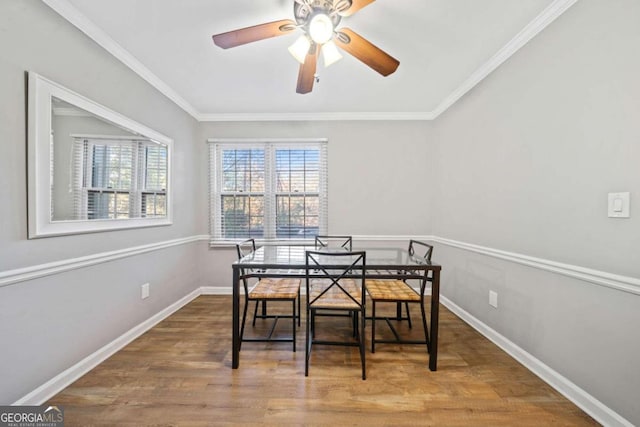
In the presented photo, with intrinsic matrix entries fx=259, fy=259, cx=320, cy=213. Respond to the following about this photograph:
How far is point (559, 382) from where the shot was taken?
5.40ft

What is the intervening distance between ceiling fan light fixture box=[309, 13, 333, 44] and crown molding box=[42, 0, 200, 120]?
1582mm

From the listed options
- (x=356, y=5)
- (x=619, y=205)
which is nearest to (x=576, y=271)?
(x=619, y=205)

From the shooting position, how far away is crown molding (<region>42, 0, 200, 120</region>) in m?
1.63

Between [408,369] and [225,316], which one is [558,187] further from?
[225,316]

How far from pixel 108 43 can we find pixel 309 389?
2.90 m

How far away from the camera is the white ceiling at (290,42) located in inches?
65.1

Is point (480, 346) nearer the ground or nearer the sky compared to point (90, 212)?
nearer the ground

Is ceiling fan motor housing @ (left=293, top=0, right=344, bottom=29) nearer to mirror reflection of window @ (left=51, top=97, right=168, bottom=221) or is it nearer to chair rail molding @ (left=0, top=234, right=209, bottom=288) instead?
mirror reflection of window @ (left=51, top=97, right=168, bottom=221)

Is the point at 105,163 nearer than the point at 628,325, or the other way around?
the point at 628,325

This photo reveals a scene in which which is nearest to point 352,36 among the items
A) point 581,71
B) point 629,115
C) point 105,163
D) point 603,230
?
point 581,71

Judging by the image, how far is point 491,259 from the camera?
Result: 2299 mm

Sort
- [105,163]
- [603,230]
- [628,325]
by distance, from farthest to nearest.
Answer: [105,163], [603,230], [628,325]

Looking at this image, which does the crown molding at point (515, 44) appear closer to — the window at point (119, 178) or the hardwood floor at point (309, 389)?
the hardwood floor at point (309, 389)

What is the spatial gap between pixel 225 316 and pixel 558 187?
10.1 feet
